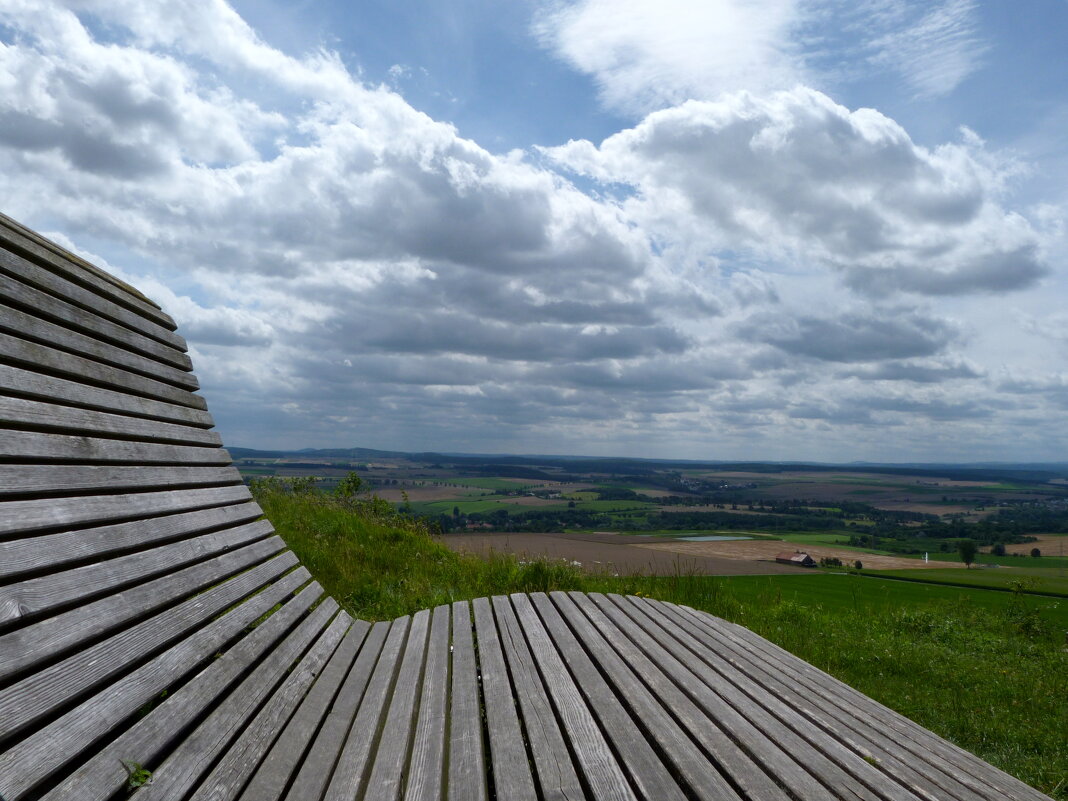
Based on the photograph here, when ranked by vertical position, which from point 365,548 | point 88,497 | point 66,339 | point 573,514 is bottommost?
point 573,514

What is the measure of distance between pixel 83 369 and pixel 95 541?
105 cm

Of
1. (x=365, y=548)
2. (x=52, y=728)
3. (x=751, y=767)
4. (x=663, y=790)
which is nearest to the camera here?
(x=52, y=728)

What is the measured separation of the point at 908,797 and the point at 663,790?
2.88 ft

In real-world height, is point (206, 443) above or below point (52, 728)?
above

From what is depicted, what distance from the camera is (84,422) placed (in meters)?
2.87

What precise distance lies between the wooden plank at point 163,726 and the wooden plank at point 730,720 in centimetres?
197

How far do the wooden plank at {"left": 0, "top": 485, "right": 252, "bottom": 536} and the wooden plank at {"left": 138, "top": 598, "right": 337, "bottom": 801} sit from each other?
0.83 metres

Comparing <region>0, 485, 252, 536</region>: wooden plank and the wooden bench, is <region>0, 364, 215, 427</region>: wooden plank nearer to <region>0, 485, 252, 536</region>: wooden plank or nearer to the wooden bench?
the wooden bench

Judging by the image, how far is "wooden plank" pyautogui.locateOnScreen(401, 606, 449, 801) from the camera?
2.27 meters

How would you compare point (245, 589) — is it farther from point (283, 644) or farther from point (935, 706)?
point (935, 706)

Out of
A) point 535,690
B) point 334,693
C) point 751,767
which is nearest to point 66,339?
point 334,693

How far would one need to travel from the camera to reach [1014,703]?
5949mm

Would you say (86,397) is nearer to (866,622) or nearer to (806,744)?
(806,744)

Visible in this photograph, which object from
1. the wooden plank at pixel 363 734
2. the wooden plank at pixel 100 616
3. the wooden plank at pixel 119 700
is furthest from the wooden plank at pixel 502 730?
the wooden plank at pixel 100 616
